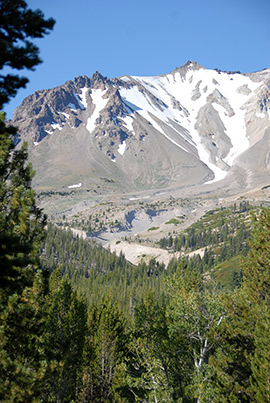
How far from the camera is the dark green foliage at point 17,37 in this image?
301 inches

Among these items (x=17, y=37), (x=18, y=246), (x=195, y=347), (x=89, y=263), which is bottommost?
(x=89, y=263)

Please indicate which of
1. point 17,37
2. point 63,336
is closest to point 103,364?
point 63,336

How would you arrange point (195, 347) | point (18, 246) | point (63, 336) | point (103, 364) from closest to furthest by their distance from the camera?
1. point (18, 246)
2. point (195, 347)
3. point (63, 336)
4. point (103, 364)

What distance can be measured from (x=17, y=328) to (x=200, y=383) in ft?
37.2

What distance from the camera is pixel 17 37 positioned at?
811 centimetres

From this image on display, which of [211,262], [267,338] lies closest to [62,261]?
[211,262]

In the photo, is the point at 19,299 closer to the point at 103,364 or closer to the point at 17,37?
the point at 17,37

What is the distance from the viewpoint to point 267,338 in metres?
17.2

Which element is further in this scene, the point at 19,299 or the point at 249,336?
the point at 249,336

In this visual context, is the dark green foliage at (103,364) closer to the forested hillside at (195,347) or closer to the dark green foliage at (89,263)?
the forested hillside at (195,347)

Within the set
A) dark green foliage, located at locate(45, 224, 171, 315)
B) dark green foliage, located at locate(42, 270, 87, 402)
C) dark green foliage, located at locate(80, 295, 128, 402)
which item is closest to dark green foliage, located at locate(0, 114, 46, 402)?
dark green foliage, located at locate(42, 270, 87, 402)

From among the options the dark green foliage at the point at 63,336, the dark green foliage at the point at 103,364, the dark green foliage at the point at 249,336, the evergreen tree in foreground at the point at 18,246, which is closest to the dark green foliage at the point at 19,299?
the evergreen tree in foreground at the point at 18,246

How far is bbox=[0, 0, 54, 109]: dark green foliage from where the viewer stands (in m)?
7.64

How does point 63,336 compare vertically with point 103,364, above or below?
above
